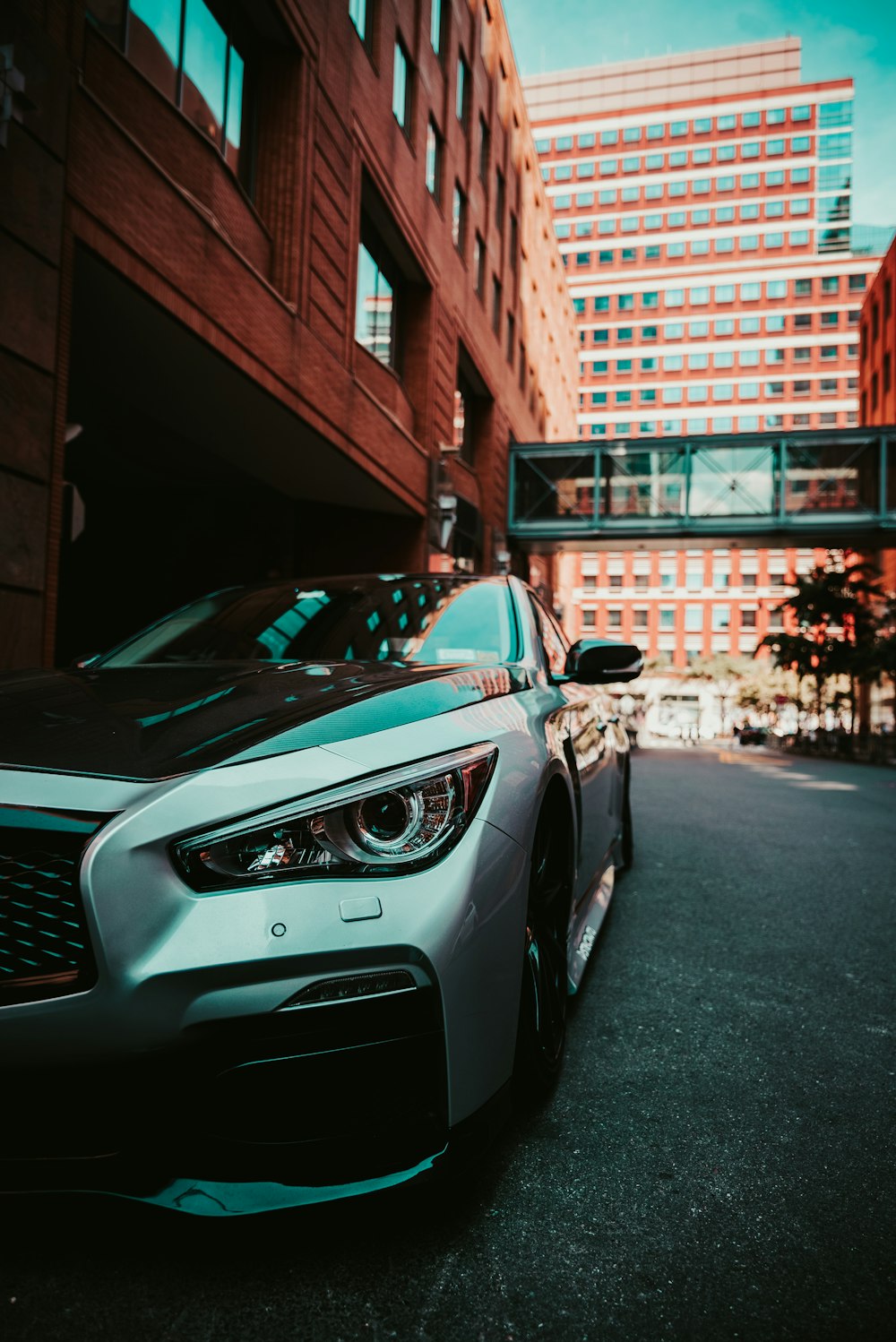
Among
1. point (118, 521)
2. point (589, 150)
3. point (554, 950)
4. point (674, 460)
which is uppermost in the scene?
point (589, 150)

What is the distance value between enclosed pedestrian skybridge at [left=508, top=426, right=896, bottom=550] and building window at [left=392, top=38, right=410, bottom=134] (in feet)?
34.6

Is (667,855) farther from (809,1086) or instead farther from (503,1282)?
(503,1282)

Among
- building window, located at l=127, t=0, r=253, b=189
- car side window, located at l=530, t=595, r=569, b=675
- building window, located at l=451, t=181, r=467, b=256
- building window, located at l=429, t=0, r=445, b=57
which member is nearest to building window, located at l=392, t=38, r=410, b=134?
building window, located at l=429, t=0, r=445, b=57

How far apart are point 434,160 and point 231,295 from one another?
35.9ft

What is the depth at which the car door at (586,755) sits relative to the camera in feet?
9.74

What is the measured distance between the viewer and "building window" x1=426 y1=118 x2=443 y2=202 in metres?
17.1

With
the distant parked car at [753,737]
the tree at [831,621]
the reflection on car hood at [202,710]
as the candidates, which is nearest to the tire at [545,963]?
the reflection on car hood at [202,710]

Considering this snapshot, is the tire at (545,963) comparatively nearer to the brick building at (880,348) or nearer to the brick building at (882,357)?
the brick building at (882,357)

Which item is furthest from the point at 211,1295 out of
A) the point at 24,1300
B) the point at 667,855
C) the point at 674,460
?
the point at 674,460

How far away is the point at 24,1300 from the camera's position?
4.89 feet

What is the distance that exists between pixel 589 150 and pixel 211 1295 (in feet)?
296

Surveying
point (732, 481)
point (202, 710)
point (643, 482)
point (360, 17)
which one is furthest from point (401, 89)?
point (202, 710)

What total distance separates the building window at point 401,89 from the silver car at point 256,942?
1536 centimetres

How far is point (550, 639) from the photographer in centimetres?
366
